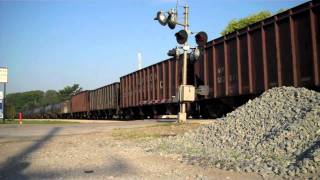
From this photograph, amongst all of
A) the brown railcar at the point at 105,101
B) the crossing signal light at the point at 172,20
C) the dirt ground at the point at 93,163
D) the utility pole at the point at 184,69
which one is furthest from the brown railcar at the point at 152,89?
the dirt ground at the point at 93,163

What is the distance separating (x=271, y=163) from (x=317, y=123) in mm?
1495

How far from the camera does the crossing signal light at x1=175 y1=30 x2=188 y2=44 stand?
50.8ft

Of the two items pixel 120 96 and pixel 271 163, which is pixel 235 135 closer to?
pixel 271 163

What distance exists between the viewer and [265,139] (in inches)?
299

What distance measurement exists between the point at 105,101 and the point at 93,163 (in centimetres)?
3116

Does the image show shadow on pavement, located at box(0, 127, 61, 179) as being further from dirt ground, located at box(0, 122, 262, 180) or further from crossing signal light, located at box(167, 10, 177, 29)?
crossing signal light, located at box(167, 10, 177, 29)

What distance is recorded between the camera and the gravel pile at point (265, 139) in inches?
242

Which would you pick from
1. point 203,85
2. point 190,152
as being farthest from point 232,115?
point 203,85

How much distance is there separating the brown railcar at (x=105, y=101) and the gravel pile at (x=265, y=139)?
25797 mm

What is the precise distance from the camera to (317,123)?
7137 millimetres

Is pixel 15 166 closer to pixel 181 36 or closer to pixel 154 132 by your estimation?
pixel 154 132

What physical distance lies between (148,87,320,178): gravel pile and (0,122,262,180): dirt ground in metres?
0.47

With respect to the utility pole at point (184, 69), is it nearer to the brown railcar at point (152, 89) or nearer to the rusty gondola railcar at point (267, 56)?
the rusty gondola railcar at point (267, 56)

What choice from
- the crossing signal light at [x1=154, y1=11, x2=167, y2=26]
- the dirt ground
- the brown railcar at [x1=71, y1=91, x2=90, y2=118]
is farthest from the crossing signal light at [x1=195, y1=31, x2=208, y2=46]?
the brown railcar at [x1=71, y1=91, x2=90, y2=118]
